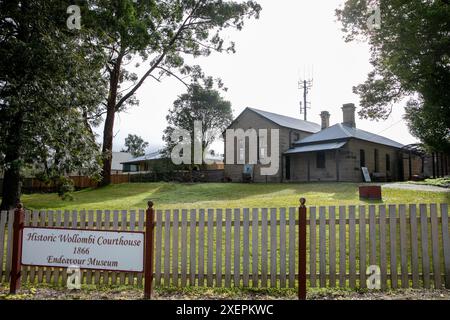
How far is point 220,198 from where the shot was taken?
18.7 m

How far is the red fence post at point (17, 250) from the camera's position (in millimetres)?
5496

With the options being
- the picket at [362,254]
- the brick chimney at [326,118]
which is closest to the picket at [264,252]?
the picket at [362,254]

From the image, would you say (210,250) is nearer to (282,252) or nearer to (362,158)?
(282,252)

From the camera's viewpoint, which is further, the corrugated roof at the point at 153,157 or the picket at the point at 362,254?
the corrugated roof at the point at 153,157

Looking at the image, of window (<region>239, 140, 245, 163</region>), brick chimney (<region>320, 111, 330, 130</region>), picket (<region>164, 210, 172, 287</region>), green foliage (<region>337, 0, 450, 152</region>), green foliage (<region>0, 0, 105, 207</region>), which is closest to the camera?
picket (<region>164, 210, 172, 287</region>)

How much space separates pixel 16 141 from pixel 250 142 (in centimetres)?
2391

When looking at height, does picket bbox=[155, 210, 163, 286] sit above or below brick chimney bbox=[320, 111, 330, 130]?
below

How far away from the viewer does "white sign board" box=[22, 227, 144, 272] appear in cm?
529

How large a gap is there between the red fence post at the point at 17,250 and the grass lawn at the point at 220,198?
9.32 metres

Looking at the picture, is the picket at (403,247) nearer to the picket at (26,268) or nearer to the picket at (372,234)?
the picket at (372,234)

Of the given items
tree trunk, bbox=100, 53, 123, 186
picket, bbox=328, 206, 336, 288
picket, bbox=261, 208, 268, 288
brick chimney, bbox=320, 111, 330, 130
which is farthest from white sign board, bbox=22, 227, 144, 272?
brick chimney, bbox=320, 111, 330, 130

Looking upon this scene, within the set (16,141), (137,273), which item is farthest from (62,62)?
(137,273)

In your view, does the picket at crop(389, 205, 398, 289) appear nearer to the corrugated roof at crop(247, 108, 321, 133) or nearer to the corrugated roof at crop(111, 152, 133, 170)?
the corrugated roof at crop(247, 108, 321, 133)

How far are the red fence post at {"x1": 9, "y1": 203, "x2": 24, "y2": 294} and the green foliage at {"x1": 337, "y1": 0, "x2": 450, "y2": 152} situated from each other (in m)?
15.2
